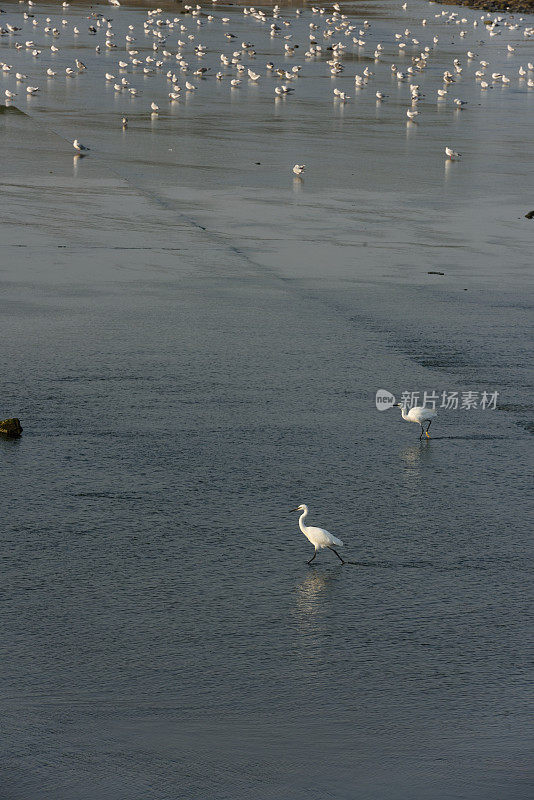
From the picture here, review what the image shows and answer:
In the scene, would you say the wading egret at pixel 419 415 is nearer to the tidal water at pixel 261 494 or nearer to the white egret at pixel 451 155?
the tidal water at pixel 261 494

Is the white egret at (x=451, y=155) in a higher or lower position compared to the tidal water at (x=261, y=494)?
higher

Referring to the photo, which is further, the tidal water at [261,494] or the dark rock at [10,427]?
the dark rock at [10,427]

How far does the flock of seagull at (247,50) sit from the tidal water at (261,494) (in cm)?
661

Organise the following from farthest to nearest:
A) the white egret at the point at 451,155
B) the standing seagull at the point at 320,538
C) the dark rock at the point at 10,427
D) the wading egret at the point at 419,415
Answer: the white egret at the point at 451,155 → the wading egret at the point at 419,415 → the dark rock at the point at 10,427 → the standing seagull at the point at 320,538

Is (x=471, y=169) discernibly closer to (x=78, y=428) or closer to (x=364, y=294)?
(x=364, y=294)

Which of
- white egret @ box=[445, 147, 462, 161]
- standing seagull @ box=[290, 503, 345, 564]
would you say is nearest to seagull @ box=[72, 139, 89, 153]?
white egret @ box=[445, 147, 462, 161]

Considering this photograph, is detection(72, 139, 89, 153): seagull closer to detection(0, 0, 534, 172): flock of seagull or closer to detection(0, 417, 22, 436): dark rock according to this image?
detection(0, 0, 534, 172): flock of seagull

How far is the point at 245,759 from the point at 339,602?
6.14 ft

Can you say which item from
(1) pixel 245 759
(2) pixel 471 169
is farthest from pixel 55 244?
(1) pixel 245 759
